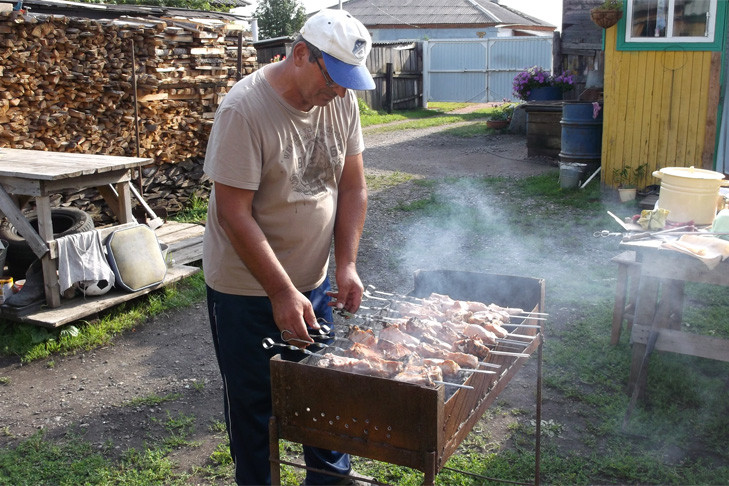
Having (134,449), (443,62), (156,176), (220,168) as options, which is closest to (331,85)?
(220,168)

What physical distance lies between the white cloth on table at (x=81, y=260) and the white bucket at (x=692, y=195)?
4.32 meters

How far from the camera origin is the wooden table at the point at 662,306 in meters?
3.85

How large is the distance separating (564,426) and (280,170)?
2482mm

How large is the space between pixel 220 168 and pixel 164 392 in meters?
2.58

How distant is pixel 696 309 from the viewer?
19.0 ft

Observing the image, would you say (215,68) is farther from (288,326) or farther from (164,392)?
(288,326)

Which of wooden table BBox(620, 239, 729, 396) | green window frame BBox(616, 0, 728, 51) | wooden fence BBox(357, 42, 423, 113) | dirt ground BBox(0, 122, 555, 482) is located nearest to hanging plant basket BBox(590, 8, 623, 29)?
green window frame BBox(616, 0, 728, 51)

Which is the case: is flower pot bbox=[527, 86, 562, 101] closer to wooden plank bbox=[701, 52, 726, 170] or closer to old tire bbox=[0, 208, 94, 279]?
wooden plank bbox=[701, 52, 726, 170]

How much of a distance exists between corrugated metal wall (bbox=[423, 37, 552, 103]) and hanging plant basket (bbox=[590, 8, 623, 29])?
13.6 metres

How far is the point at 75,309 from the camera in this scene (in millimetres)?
5488

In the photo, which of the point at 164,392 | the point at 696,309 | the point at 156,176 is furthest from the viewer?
the point at 156,176

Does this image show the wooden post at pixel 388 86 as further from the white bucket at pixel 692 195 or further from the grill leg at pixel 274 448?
the grill leg at pixel 274 448

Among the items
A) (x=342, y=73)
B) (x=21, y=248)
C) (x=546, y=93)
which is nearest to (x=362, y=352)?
(x=342, y=73)

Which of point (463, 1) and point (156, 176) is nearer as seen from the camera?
point (156, 176)
